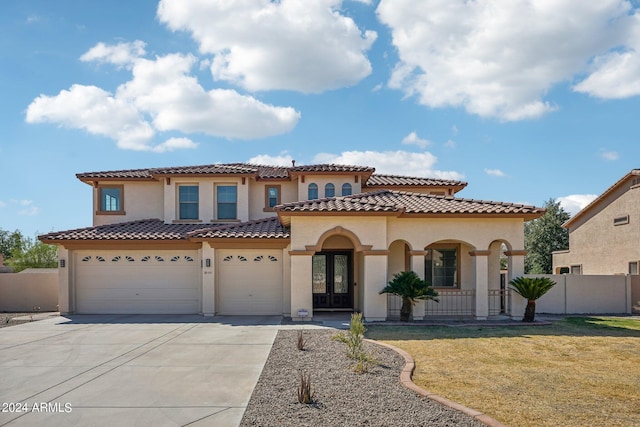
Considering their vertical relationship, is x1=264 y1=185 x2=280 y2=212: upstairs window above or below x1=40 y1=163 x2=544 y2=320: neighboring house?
above

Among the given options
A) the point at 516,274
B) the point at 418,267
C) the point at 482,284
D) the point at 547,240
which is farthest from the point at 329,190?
the point at 547,240

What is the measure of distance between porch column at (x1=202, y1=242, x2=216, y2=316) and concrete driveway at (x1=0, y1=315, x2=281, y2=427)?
2.09 m

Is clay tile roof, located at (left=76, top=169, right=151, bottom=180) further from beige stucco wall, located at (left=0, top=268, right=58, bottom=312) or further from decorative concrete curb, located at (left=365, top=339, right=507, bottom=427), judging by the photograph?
decorative concrete curb, located at (left=365, top=339, right=507, bottom=427)

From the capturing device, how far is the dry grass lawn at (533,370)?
22.6 ft

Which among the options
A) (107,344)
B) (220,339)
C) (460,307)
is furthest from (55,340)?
(460,307)

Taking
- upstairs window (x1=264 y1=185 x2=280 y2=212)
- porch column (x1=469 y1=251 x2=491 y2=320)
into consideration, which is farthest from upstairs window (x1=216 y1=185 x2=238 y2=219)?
porch column (x1=469 y1=251 x2=491 y2=320)

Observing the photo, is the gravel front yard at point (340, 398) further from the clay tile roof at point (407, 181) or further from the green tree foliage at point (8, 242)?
the green tree foliage at point (8, 242)

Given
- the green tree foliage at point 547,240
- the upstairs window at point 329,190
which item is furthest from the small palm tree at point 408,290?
the green tree foliage at point 547,240

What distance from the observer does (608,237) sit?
26.5m

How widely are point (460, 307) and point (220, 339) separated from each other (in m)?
9.68

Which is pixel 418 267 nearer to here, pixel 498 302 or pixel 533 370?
pixel 498 302

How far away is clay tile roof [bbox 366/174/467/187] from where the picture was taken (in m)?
22.5

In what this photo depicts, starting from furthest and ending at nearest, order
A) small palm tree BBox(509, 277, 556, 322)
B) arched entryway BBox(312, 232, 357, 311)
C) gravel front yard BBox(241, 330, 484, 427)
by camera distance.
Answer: arched entryway BBox(312, 232, 357, 311) → small palm tree BBox(509, 277, 556, 322) → gravel front yard BBox(241, 330, 484, 427)

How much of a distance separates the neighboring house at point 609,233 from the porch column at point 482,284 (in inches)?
489
